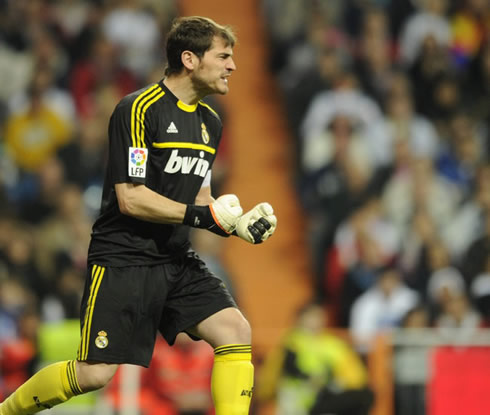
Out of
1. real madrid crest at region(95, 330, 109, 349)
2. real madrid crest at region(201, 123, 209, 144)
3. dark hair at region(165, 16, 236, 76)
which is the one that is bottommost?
real madrid crest at region(95, 330, 109, 349)

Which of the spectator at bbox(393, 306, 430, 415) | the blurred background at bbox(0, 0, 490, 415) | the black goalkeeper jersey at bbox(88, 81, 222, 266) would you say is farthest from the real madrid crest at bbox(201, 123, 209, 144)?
the spectator at bbox(393, 306, 430, 415)

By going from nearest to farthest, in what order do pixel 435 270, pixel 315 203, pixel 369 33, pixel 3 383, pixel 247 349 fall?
pixel 247 349
pixel 3 383
pixel 435 270
pixel 315 203
pixel 369 33

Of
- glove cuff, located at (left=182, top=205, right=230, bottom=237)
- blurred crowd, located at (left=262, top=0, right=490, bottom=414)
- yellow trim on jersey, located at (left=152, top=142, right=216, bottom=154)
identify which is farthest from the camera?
blurred crowd, located at (left=262, top=0, right=490, bottom=414)

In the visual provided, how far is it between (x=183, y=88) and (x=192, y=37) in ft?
0.84

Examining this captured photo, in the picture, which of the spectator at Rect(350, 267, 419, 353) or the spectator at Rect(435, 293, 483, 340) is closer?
the spectator at Rect(435, 293, 483, 340)

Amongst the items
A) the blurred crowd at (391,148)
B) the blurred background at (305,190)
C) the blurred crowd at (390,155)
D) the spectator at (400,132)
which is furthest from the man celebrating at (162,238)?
the spectator at (400,132)

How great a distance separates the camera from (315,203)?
36.2 ft

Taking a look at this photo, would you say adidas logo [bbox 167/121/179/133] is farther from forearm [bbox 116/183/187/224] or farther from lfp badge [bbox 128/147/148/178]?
forearm [bbox 116/183/187/224]

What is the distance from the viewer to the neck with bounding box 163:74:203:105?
562 cm

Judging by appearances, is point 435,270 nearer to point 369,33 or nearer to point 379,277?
point 379,277

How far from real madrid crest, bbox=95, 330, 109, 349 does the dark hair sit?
4.39 ft

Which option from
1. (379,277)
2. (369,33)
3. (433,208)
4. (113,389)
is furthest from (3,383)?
(369,33)

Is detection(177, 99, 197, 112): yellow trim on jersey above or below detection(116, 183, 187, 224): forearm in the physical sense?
above

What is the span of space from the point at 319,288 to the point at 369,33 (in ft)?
10.3
